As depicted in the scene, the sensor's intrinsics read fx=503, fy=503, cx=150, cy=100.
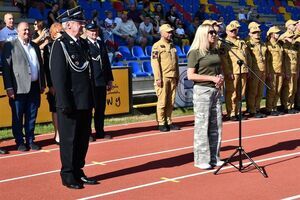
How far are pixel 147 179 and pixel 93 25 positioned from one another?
11.3ft

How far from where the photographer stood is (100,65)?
29.6 feet

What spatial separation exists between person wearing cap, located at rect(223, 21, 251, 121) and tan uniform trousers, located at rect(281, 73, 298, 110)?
154cm

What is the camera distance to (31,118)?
844 centimetres

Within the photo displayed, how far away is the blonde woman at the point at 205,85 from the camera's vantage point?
22.7ft

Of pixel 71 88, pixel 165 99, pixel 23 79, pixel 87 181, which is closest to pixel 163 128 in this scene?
pixel 165 99

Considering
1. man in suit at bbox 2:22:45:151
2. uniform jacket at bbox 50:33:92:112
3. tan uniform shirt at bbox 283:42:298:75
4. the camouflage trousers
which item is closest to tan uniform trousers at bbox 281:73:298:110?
tan uniform shirt at bbox 283:42:298:75

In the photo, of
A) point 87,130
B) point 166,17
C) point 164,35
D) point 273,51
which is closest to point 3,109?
point 164,35

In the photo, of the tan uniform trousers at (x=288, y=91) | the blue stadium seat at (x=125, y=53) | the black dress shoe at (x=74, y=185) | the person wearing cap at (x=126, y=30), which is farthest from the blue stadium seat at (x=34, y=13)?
the black dress shoe at (x=74, y=185)

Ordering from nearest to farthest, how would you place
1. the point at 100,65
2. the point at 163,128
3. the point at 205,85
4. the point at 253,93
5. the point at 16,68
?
the point at 205,85 → the point at 16,68 → the point at 100,65 → the point at 163,128 → the point at 253,93

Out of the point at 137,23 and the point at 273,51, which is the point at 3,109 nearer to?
the point at 273,51

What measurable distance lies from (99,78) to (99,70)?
14 centimetres

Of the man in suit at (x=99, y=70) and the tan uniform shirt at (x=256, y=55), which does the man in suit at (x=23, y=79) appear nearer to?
the man in suit at (x=99, y=70)

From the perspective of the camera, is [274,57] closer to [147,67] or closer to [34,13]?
[147,67]

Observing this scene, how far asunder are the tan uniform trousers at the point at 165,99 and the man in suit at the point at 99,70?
1.25 meters
